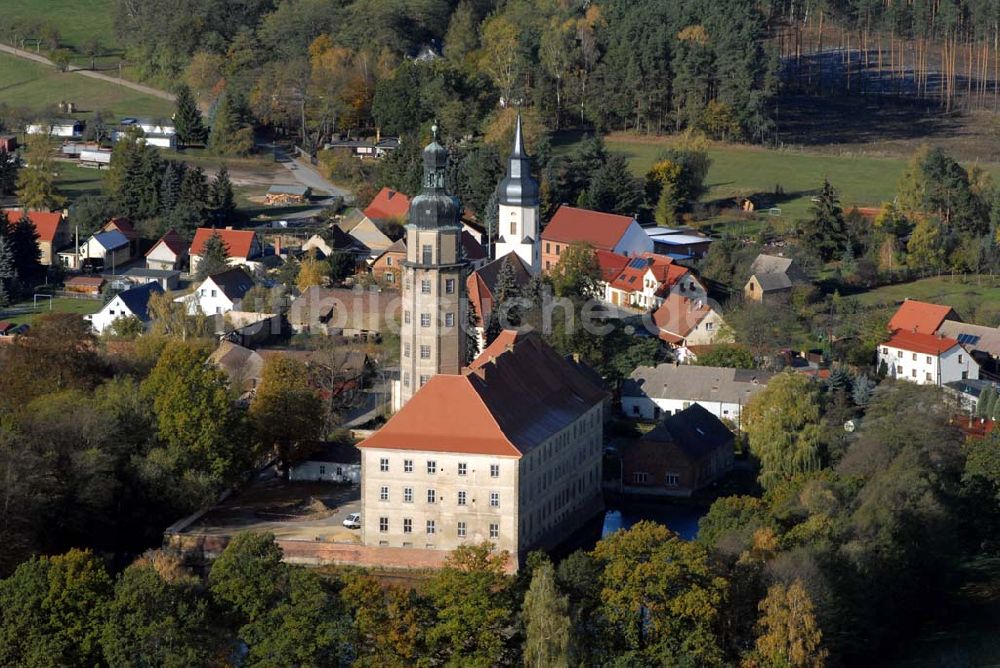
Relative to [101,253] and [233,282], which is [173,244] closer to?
[101,253]

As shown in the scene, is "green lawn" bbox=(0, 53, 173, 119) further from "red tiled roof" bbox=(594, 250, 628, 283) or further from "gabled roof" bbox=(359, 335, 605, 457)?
"gabled roof" bbox=(359, 335, 605, 457)

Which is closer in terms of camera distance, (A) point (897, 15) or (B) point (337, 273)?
(B) point (337, 273)

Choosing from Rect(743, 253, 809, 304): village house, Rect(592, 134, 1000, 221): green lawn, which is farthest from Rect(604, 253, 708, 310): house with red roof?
Rect(592, 134, 1000, 221): green lawn

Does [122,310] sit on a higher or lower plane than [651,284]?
lower

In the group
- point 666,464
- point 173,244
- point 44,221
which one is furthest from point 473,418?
point 44,221

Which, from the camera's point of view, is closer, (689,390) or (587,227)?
(689,390)

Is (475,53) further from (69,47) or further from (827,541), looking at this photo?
(827,541)

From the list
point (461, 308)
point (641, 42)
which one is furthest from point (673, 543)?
point (641, 42)
